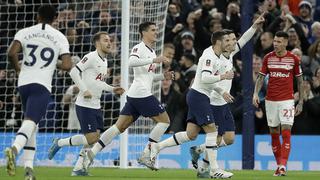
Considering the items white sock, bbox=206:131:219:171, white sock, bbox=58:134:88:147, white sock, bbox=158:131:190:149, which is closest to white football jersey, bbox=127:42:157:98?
white sock, bbox=158:131:190:149

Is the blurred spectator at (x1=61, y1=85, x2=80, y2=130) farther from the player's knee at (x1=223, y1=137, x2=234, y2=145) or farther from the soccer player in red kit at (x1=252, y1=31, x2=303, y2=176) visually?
the soccer player in red kit at (x1=252, y1=31, x2=303, y2=176)

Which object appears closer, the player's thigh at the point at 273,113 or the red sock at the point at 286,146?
the red sock at the point at 286,146

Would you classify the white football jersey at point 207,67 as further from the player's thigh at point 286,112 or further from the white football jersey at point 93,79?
the white football jersey at point 93,79

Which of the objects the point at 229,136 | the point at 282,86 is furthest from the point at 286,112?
the point at 229,136

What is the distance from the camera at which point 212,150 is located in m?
14.6

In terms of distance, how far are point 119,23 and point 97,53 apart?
4.82 metres

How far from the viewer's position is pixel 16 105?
70.8 feet

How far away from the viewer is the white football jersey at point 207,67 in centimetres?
1457

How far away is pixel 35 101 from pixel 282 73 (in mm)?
5557

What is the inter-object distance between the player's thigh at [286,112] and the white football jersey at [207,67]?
2057 millimetres

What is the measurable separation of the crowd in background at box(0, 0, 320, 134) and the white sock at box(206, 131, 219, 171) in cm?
548

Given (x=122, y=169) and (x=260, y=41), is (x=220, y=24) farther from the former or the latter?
(x=122, y=169)

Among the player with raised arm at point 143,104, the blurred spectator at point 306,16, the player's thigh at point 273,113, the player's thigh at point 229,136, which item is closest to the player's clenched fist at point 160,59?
the player with raised arm at point 143,104

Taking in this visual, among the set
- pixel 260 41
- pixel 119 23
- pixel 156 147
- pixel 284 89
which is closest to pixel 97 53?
pixel 156 147
